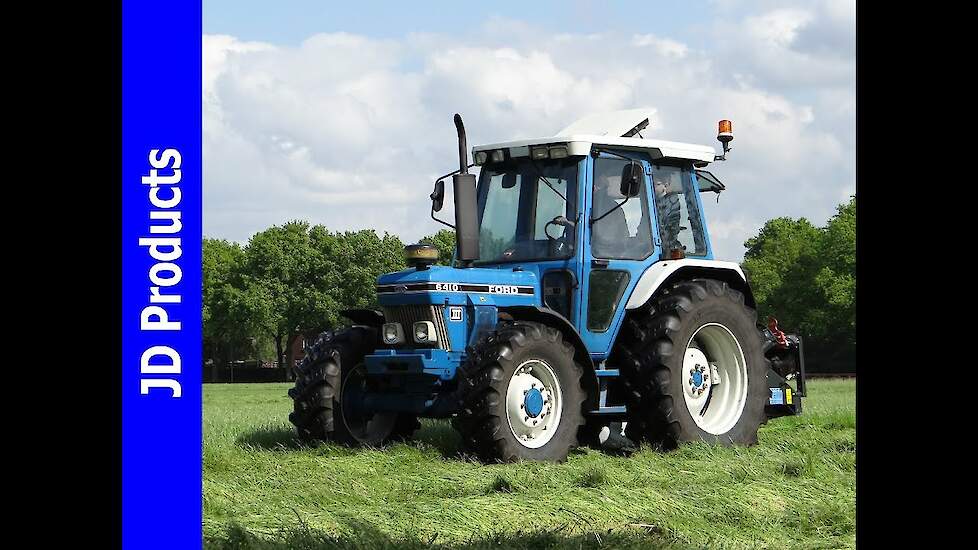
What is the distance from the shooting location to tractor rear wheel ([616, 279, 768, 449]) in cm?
938

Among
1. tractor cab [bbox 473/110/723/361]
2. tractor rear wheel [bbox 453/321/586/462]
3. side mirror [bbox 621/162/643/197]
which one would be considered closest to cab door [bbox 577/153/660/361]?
tractor cab [bbox 473/110/723/361]

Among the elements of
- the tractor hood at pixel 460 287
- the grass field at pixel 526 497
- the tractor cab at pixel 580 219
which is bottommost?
the grass field at pixel 526 497

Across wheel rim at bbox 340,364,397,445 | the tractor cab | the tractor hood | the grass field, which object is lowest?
the grass field

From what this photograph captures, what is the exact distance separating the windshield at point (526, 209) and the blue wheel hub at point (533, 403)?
138cm

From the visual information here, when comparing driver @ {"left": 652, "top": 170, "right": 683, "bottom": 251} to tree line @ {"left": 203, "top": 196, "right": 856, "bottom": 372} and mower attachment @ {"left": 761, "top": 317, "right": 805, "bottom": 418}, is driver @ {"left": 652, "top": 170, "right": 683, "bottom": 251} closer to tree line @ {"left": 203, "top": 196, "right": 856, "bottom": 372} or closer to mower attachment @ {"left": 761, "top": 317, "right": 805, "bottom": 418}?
mower attachment @ {"left": 761, "top": 317, "right": 805, "bottom": 418}

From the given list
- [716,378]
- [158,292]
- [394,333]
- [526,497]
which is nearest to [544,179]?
[394,333]

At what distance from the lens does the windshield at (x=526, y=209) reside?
31.9 feet

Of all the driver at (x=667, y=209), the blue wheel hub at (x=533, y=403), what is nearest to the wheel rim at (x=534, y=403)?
the blue wheel hub at (x=533, y=403)

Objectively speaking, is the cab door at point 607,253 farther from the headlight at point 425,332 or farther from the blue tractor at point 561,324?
the headlight at point 425,332

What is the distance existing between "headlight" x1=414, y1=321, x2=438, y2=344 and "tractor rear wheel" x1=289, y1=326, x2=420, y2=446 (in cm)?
67
